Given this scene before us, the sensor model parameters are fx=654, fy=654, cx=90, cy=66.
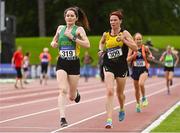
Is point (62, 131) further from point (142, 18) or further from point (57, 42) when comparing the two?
point (142, 18)

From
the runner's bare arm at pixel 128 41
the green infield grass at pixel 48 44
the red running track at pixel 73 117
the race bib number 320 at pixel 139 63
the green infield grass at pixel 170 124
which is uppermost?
the green infield grass at pixel 48 44

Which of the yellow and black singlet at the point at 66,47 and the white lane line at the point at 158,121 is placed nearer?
the white lane line at the point at 158,121

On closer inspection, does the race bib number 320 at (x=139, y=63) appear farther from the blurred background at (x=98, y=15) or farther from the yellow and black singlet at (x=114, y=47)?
the blurred background at (x=98, y=15)

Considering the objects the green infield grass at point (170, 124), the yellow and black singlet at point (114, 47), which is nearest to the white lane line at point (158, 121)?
the green infield grass at point (170, 124)

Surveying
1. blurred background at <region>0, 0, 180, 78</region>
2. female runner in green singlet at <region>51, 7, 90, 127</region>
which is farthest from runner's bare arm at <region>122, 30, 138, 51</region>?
blurred background at <region>0, 0, 180, 78</region>

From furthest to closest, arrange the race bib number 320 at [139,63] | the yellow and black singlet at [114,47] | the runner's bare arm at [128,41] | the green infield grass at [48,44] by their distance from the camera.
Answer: the green infield grass at [48,44]
the race bib number 320 at [139,63]
the yellow and black singlet at [114,47]
the runner's bare arm at [128,41]

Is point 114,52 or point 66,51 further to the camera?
point 114,52

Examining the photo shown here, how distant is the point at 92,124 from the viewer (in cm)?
1292

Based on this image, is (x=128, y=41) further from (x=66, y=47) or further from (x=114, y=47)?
(x=66, y=47)

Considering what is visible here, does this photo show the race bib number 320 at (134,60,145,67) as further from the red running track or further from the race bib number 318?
the race bib number 318

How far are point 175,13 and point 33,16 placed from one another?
16388 millimetres

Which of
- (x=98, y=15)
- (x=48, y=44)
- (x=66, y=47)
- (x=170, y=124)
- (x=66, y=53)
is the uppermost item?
(x=98, y=15)

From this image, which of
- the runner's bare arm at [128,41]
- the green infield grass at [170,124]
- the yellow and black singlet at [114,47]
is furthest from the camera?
the yellow and black singlet at [114,47]

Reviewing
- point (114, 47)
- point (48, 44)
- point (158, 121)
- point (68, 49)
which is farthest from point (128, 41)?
point (48, 44)
